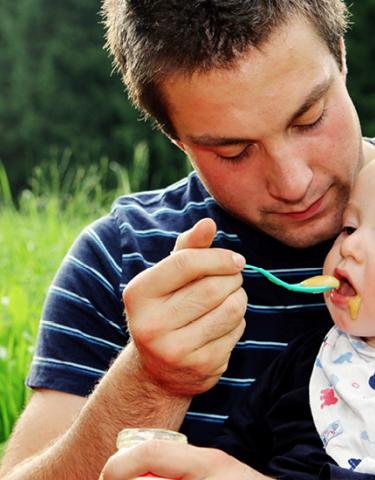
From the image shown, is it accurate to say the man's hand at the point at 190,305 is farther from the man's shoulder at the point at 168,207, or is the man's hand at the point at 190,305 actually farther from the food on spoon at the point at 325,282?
the man's shoulder at the point at 168,207

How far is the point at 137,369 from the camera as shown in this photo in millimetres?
1945

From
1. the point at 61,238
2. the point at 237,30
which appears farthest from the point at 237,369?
the point at 61,238

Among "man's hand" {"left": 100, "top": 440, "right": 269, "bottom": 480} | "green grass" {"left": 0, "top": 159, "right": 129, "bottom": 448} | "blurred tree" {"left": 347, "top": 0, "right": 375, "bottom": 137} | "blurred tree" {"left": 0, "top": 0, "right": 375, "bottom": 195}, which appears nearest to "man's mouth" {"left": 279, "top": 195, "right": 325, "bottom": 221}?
"man's hand" {"left": 100, "top": 440, "right": 269, "bottom": 480}

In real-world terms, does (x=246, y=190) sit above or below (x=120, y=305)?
above

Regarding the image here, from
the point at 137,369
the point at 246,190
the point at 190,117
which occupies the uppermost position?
the point at 190,117

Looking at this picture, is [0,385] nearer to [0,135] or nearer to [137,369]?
[137,369]

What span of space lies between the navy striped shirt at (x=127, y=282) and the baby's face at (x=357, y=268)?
22 cm

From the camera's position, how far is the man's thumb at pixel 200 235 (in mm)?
1760

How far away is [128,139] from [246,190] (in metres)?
11.8

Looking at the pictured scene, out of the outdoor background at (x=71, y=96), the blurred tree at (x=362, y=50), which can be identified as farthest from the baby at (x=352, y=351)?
the blurred tree at (x=362, y=50)

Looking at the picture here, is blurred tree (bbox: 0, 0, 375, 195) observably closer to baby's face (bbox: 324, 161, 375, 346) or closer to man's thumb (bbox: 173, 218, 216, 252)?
baby's face (bbox: 324, 161, 375, 346)

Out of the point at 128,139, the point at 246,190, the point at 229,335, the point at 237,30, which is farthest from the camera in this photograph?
the point at 128,139

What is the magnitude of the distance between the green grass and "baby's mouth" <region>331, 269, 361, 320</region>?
140 cm

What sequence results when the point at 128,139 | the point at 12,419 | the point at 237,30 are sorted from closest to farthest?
the point at 237,30 → the point at 12,419 → the point at 128,139
